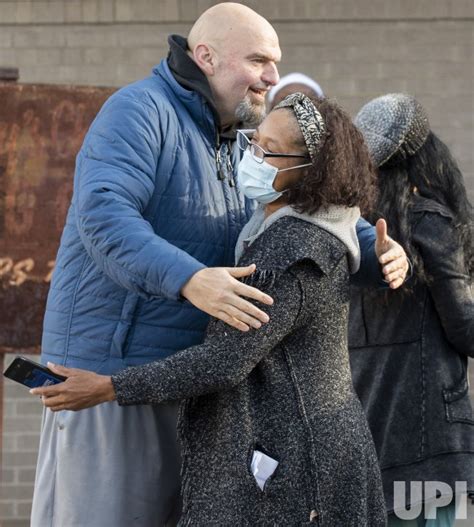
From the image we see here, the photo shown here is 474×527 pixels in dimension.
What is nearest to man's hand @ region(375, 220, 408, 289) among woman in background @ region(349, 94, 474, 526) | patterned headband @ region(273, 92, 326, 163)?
patterned headband @ region(273, 92, 326, 163)

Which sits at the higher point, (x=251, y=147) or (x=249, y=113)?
(x=249, y=113)

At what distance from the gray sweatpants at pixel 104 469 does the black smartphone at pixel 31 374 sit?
31cm

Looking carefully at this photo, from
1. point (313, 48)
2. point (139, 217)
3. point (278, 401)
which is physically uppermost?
point (313, 48)

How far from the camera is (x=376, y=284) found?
3543mm

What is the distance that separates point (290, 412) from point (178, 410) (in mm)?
422

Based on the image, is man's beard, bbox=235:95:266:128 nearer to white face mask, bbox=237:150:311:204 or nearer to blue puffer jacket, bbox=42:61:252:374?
blue puffer jacket, bbox=42:61:252:374

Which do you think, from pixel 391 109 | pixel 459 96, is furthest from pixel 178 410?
pixel 459 96

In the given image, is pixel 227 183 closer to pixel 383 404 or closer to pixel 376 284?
pixel 376 284

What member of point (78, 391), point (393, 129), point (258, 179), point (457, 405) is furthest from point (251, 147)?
point (457, 405)

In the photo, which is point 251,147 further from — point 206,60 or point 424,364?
point 424,364

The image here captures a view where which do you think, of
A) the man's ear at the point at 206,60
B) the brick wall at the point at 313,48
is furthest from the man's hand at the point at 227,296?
the brick wall at the point at 313,48

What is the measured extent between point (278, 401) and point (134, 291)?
1.46 ft

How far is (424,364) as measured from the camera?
4.09 metres

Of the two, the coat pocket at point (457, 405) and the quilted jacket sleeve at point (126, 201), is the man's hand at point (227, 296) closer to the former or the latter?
the quilted jacket sleeve at point (126, 201)
